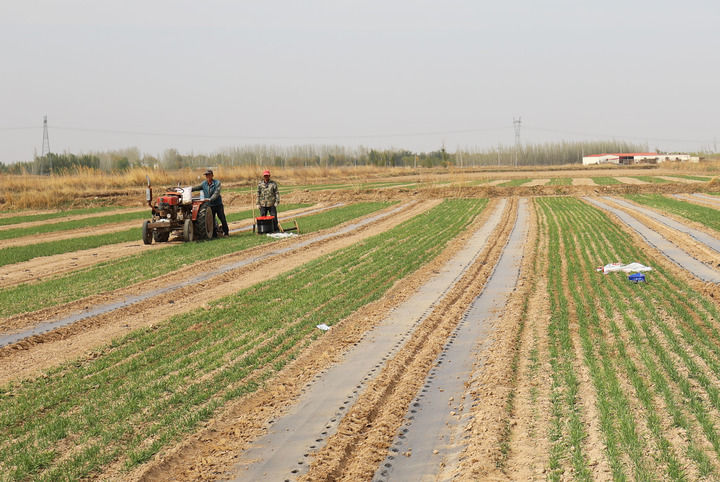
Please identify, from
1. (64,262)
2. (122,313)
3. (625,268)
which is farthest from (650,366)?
(64,262)

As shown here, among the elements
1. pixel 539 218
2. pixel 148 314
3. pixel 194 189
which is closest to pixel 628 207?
pixel 539 218

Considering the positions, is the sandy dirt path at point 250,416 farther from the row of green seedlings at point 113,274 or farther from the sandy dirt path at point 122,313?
the row of green seedlings at point 113,274

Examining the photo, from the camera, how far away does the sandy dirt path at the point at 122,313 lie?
7.78 meters

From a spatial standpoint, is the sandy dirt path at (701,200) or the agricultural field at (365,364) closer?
the agricultural field at (365,364)

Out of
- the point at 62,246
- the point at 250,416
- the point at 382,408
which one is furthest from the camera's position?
the point at 62,246

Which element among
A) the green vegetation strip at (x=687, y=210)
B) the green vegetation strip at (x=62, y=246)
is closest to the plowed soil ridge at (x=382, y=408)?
the green vegetation strip at (x=62, y=246)

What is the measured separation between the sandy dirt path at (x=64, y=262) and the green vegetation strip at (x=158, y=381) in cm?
543

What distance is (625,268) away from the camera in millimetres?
12359

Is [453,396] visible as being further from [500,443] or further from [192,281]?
[192,281]

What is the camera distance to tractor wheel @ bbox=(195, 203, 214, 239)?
59.8 feet

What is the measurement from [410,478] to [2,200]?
36626mm

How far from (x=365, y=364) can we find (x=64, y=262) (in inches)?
441

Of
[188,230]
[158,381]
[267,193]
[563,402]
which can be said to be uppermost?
[267,193]

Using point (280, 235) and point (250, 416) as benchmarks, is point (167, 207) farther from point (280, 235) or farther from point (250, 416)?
point (250, 416)
